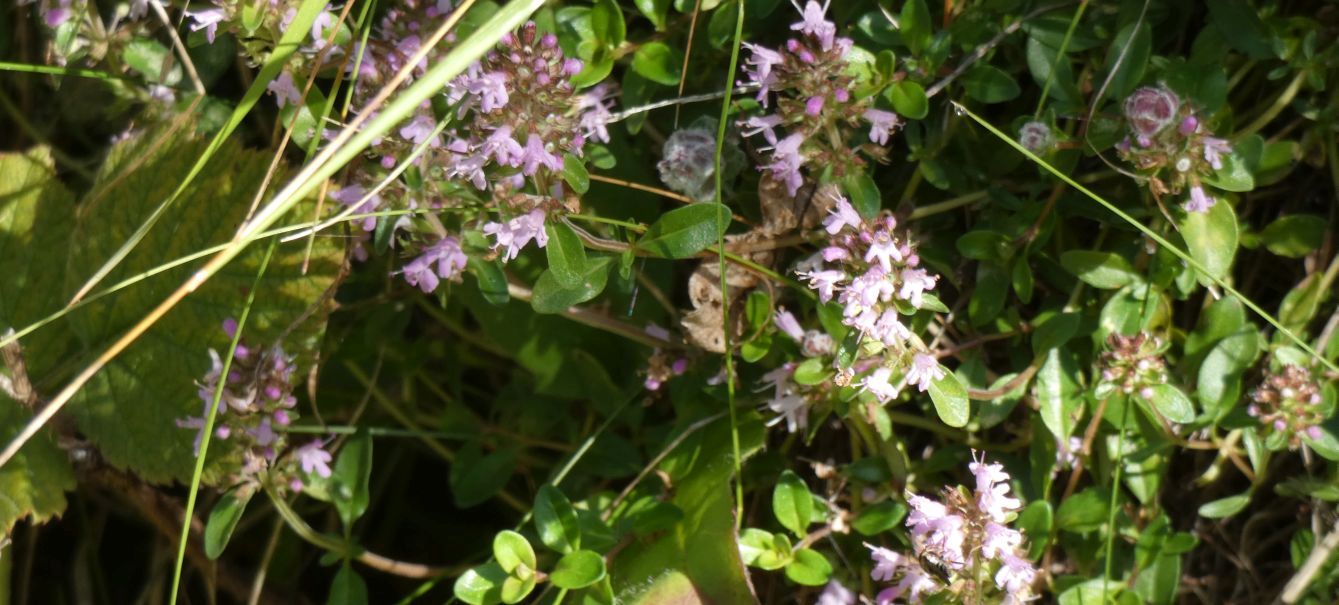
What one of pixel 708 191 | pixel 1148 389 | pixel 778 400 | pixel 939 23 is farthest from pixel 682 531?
pixel 939 23

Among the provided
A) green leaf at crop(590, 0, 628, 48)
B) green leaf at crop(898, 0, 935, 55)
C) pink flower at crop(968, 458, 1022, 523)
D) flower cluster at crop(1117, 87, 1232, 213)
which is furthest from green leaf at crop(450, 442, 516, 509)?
flower cluster at crop(1117, 87, 1232, 213)

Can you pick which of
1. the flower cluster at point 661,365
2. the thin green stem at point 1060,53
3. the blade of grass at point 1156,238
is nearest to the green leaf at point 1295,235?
the blade of grass at point 1156,238

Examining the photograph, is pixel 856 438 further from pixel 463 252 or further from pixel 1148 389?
pixel 463 252

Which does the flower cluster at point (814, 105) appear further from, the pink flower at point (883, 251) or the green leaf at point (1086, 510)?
the green leaf at point (1086, 510)

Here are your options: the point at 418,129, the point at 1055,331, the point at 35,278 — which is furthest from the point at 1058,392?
the point at 35,278

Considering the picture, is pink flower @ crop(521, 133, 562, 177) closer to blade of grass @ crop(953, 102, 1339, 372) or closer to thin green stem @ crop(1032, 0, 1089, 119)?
blade of grass @ crop(953, 102, 1339, 372)
